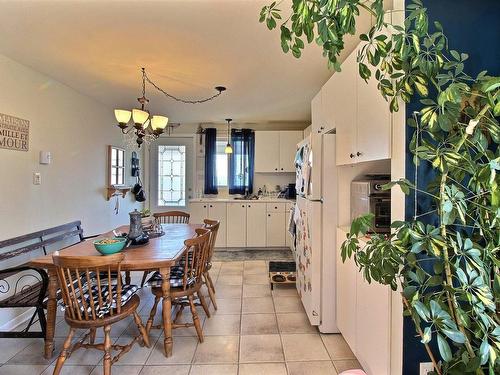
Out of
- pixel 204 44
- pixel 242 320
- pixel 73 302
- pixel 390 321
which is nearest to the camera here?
pixel 390 321

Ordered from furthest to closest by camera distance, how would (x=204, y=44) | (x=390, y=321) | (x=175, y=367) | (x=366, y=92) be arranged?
(x=204, y=44) < (x=175, y=367) < (x=366, y=92) < (x=390, y=321)

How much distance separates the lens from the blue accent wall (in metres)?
1.41

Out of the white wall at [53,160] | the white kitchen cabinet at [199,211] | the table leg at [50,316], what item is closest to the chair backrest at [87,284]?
the table leg at [50,316]

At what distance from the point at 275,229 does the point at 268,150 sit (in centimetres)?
148

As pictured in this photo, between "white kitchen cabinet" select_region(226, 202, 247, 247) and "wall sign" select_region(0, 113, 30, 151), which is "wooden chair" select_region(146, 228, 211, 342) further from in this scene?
"white kitchen cabinet" select_region(226, 202, 247, 247)

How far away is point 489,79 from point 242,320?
8.39 ft

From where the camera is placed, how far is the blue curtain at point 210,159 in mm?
5754

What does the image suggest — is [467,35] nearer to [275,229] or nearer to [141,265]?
[141,265]

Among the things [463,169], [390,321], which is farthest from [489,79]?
[390,321]

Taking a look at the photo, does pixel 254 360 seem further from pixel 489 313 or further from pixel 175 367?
pixel 489 313

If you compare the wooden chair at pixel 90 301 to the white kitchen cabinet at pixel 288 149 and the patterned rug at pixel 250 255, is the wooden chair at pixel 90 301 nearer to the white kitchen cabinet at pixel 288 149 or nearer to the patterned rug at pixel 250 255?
the patterned rug at pixel 250 255

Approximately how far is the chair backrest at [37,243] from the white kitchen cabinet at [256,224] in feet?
9.00

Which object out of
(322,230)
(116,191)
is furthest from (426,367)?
(116,191)

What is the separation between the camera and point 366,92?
1756 mm
